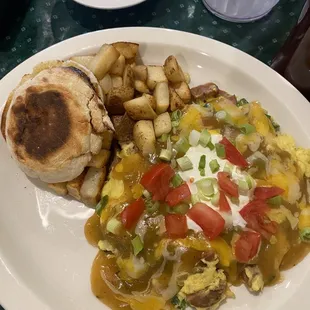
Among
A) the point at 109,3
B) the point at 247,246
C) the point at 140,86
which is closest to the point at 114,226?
the point at 247,246

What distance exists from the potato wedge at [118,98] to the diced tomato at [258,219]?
69 cm

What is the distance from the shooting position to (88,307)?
2.21 metres

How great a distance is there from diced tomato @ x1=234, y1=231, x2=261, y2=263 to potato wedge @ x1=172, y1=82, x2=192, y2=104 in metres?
0.66

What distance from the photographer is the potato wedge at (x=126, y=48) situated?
2.39m

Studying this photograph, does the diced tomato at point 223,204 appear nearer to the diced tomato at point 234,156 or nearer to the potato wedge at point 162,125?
the diced tomato at point 234,156

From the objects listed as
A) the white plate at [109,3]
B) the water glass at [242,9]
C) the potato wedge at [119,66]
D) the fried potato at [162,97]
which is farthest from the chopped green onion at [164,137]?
the water glass at [242,9]

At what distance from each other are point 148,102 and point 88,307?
2.92 feet

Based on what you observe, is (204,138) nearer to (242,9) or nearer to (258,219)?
(258,219)

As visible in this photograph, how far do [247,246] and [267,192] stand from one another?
23 cm

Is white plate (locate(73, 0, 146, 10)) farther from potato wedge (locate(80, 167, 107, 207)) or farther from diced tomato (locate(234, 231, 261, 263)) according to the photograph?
diced tomato (locate(234, 231, 261, 263))

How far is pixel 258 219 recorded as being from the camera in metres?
2.12

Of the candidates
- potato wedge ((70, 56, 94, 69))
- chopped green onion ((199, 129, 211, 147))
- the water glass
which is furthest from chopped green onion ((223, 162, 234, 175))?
the water glass

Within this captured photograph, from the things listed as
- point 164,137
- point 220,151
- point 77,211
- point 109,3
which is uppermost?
point 109,3

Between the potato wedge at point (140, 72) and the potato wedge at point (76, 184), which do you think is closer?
the potato wedge at point (76, 184)
